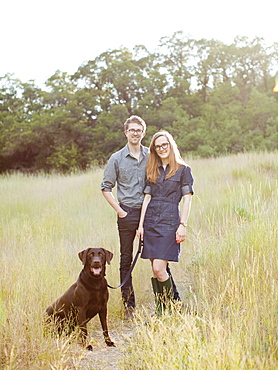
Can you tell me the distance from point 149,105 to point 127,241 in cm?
1942

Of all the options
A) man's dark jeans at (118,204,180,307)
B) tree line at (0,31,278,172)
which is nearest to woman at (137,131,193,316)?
man's dark jeans at (118,204,180,307)

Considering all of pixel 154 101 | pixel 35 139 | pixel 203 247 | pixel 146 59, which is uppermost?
pixel 146 59

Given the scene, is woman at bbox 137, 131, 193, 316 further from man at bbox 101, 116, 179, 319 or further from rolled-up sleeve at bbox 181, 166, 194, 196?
man at bbox 101, 116, 179, 319

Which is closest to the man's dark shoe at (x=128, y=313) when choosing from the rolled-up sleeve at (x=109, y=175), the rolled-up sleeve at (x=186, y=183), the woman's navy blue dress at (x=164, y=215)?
the woman's navy blue dress at (x=164, y=215)

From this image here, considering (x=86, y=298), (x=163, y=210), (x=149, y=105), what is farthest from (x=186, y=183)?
(x=149, y=105)

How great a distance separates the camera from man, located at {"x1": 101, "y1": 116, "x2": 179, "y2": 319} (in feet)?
14.2

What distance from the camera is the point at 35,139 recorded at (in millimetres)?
24812

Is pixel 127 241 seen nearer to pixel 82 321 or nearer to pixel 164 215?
pixel 164 215

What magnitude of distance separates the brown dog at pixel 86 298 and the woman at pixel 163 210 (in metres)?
0.50

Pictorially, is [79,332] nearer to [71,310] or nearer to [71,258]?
[71,310]

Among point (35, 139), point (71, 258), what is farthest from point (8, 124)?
point (71, 258)

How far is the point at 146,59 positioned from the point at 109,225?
1902cm

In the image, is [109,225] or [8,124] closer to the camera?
[109,225]

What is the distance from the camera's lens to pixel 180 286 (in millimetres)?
5461
